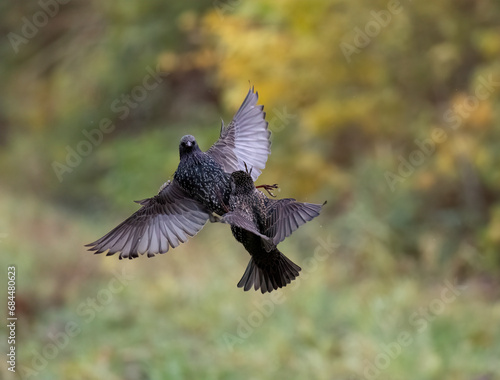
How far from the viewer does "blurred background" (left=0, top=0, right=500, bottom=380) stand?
21.7ft

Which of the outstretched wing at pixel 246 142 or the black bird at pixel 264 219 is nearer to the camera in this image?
the black bird at pixel 264 219

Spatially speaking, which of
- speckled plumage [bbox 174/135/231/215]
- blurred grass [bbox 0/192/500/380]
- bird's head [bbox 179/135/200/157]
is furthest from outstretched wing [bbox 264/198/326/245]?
blurred grass [bbox 0/192/500/380]

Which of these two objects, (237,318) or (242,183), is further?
(237,318)

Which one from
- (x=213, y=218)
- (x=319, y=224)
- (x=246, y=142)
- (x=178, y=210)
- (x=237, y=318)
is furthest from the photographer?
(x=319, y=224)

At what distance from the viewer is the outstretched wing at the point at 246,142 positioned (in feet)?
5.83

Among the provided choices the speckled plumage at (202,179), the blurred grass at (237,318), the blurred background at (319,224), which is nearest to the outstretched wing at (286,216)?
the speckled plumage at (202,179)

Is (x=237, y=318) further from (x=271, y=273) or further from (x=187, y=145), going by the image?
(x=187, y=145)

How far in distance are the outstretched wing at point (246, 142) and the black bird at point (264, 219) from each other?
0.47ft

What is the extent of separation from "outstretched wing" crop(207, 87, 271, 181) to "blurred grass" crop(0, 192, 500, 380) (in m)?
4.47

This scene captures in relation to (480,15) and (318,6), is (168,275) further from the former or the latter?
(480,15)

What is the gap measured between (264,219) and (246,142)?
0.45 m

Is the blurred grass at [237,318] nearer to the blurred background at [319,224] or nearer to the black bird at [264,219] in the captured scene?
the blurred background at [319,224]

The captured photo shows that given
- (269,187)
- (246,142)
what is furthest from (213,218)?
(246,142)

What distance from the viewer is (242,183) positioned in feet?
4.92
